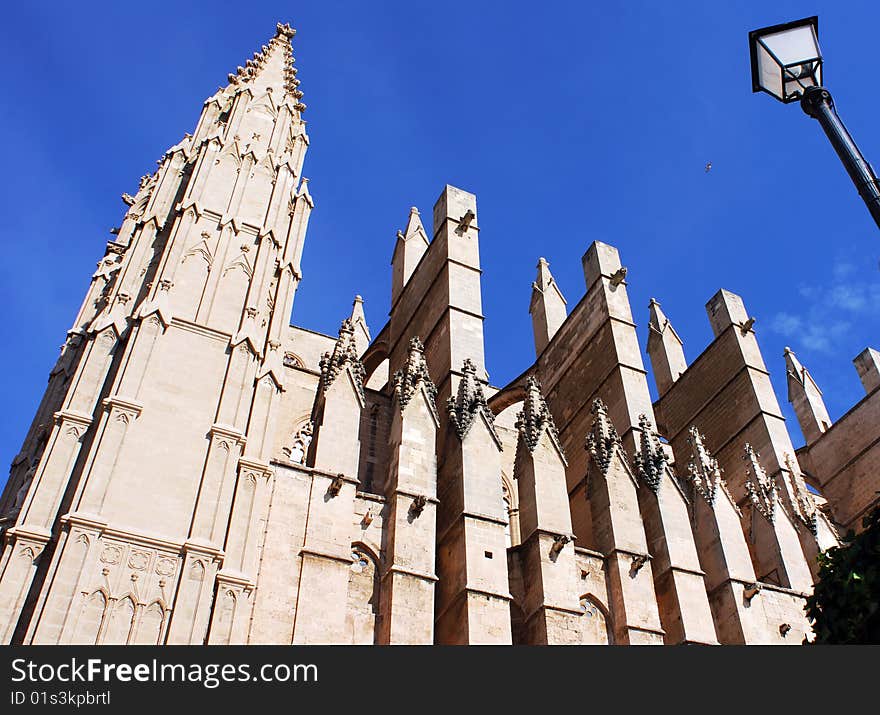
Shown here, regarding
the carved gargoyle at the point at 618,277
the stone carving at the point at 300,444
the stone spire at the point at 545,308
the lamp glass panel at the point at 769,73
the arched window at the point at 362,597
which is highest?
the stone spire at the point at 545,308

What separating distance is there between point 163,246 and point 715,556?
11.4m

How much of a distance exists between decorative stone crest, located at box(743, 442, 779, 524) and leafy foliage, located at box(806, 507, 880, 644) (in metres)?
9.23

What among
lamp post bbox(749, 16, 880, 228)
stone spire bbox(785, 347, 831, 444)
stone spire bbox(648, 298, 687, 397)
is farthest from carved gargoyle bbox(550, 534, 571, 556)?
stone spire bbox(785, 347, 831, 444)

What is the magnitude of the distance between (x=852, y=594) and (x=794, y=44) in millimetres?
4539

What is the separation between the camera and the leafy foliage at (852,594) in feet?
22.1

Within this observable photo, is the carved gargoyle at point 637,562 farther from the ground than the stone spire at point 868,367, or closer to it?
closer to it

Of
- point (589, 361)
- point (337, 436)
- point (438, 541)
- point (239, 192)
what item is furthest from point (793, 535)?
point (239, 192)

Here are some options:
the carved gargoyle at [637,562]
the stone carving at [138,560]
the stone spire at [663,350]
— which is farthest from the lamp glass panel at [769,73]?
the stone spire at [663,350]

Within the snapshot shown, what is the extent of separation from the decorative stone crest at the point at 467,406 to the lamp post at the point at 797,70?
8532mm

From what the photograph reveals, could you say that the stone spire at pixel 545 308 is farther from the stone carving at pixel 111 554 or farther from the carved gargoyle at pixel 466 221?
the stone carving at pixel 111 554

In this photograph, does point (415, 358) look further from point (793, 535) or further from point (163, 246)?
point (793, 535)

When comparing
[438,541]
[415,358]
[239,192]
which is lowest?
[438,541]
